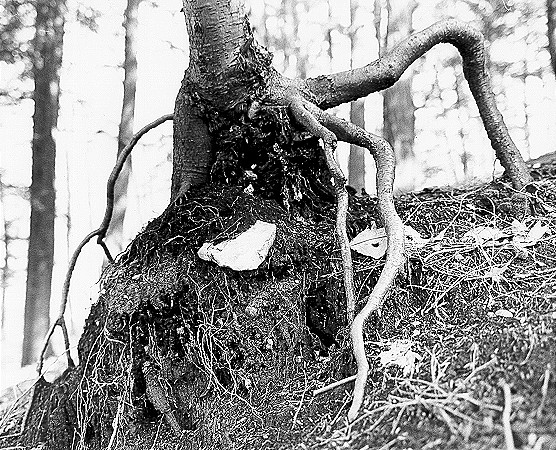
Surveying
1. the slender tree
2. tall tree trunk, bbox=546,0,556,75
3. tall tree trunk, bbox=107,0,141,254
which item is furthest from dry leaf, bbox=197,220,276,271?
tall tree trunk, bbox=107,0,141,254

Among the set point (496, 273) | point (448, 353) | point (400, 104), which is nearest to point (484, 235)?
point (496, 273)

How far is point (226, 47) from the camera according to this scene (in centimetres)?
201

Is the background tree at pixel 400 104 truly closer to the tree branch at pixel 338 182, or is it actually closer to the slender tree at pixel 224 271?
the slender tree at pixel 224 271

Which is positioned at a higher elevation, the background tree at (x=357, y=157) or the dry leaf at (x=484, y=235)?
the background tree at (x=357, y=157)

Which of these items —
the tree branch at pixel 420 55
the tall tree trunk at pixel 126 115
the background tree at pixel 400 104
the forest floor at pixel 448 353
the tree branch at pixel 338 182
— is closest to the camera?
the forest floor at pixel 448 353

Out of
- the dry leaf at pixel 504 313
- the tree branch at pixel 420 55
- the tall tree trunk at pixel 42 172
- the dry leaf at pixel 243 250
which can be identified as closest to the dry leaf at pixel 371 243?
the dry leaf at pixel 243 250

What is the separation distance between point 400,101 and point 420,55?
8.03ft

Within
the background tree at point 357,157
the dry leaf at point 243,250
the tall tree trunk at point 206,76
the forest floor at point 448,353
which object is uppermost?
the background tree at point 357,157

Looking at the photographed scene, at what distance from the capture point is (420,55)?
7.76ft

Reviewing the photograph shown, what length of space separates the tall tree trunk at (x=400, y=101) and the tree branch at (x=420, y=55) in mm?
2022

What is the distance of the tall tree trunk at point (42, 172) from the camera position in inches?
241

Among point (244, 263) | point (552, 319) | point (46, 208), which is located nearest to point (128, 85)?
point (46, 208)

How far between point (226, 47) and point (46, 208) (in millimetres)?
5326

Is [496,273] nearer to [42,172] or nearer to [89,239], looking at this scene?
[89,239]
